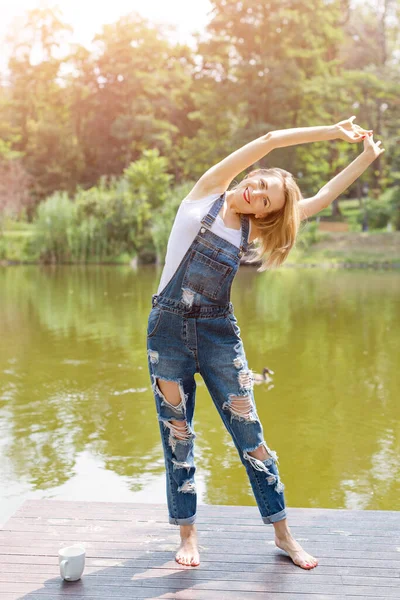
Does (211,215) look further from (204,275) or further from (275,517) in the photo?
(275,517)

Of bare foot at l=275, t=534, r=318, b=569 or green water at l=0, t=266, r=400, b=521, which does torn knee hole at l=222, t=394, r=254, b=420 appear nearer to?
bare foot at l=275, t=534, r=318, b=569

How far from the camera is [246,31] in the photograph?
35.6 meters

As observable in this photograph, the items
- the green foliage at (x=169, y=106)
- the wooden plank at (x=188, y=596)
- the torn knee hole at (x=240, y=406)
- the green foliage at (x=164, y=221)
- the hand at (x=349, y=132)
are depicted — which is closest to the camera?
the wooden plank at (x=188, y=596)

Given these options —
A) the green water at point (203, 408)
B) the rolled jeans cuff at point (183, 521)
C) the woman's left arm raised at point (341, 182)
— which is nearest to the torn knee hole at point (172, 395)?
the rolled jeans cuff at point (183, 521)

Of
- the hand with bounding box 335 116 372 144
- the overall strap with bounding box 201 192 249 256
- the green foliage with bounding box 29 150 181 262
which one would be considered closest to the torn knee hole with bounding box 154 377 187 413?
the overall strap with bounding box 201 192 249 256

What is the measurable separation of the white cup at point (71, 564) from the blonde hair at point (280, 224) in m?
1.16

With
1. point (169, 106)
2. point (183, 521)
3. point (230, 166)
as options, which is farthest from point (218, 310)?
point (169, 106)

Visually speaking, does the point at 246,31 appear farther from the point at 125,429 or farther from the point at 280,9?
the point at 125,429

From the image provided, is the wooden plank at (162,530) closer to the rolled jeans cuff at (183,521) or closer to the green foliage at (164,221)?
the rolled jeans cuff at (183,521)

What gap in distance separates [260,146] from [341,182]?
49cm

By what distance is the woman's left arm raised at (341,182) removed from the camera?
2.75m

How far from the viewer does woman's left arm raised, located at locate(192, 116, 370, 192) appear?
2465 mm

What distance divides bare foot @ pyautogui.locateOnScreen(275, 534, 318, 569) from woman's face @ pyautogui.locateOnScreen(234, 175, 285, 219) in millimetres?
1132

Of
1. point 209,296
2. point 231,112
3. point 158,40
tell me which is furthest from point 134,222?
point 209,296
